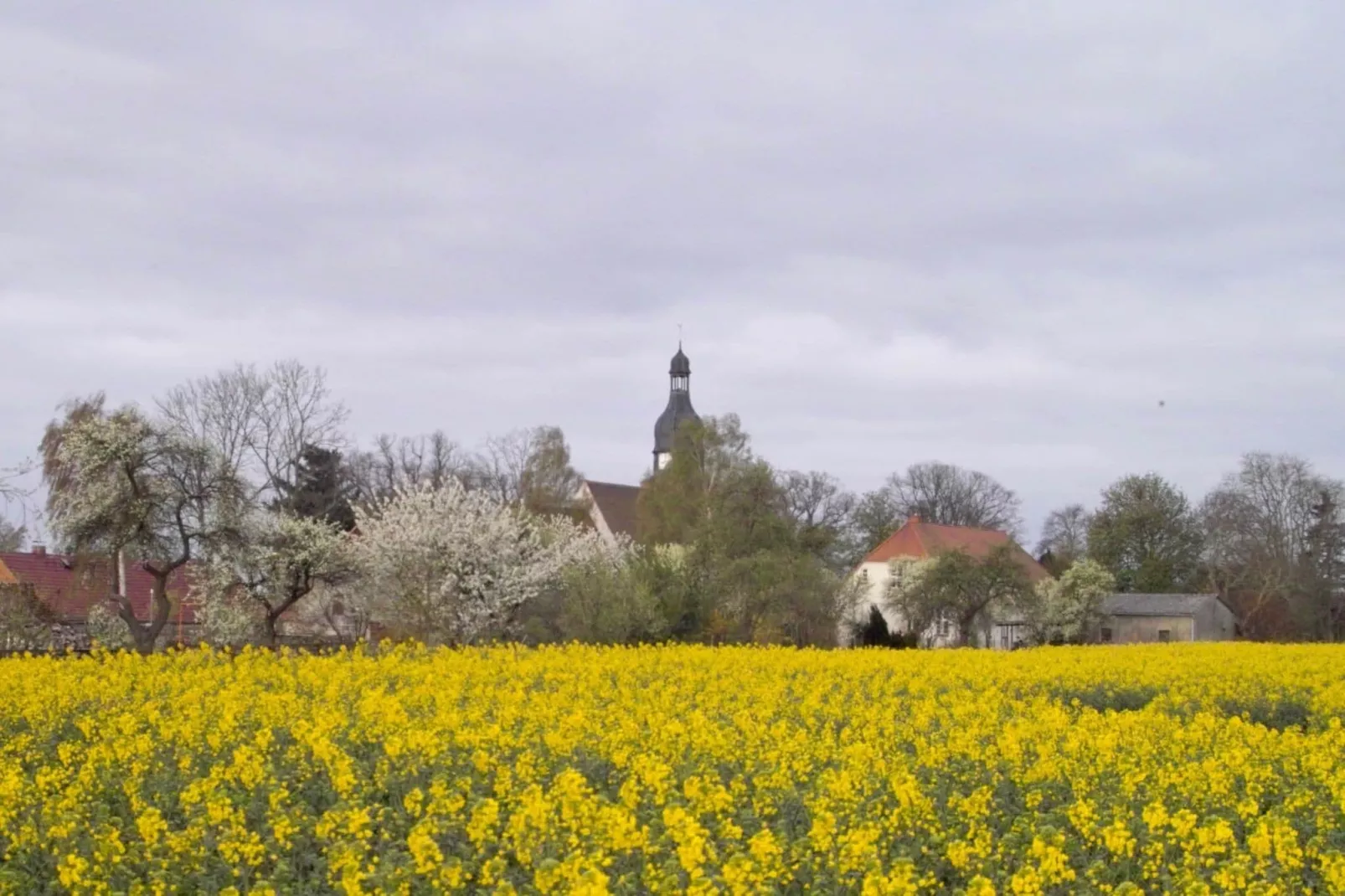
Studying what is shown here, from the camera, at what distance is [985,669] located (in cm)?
2200

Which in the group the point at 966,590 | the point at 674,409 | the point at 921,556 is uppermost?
the point at 674,409

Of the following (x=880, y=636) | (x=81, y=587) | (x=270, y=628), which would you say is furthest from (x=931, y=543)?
(x=81, y=587)

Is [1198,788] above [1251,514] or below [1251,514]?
below

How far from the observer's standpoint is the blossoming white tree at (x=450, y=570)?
1369 inches

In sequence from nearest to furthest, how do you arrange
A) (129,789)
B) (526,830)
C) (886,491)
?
(526,830) < (129,789) < (886,491)

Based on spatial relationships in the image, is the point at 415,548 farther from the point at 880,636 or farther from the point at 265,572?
the point at 880,636

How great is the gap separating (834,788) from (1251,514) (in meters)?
66.1

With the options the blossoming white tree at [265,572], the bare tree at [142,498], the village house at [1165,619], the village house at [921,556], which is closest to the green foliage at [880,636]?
the village house at [921,556]

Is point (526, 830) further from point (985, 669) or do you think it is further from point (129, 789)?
point (985, 669)

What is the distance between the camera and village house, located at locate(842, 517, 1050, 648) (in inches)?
2393

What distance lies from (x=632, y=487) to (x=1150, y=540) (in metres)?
31.1

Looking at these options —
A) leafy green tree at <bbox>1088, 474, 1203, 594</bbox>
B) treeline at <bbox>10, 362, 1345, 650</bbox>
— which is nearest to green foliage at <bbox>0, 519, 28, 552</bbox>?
treeline at <bbox>10, 362, 1345, 650</bbox>

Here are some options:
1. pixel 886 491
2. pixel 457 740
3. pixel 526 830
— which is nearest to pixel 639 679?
pixel 457 740

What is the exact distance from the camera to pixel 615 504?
81.9 metres
